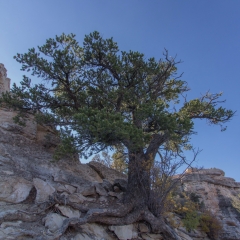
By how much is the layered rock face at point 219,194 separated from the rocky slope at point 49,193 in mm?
86

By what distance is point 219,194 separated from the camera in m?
17.5

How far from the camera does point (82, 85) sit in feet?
39.3

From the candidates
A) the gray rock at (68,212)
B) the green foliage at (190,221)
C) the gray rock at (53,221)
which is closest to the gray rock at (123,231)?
the gray rock at (68,212)

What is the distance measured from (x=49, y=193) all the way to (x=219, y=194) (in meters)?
13.5

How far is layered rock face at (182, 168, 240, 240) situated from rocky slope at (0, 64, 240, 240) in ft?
0.28

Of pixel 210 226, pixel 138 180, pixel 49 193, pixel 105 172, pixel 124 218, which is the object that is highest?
pixel 105 172

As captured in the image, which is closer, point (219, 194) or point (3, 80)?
point (3, 80)

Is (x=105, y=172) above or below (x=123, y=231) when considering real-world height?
above

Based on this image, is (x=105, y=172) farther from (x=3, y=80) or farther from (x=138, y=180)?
(x=3, y=80)

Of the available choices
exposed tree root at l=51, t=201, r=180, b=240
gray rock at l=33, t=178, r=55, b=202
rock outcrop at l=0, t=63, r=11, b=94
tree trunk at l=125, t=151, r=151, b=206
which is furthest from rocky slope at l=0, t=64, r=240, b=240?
rock outcrop at l=0, t=63, r=11, b=94

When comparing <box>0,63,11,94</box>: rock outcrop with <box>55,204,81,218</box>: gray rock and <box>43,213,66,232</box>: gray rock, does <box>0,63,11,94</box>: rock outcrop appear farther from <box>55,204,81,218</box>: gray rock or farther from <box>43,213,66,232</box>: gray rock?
<box>43,213,66,232</box>: gray rock

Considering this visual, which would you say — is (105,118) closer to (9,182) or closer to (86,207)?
(86,207)

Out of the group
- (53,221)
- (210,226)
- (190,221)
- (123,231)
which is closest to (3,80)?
(53,221)

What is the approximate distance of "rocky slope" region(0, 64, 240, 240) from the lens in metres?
6.99
